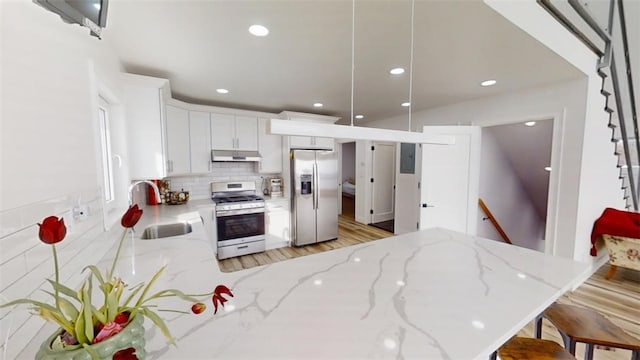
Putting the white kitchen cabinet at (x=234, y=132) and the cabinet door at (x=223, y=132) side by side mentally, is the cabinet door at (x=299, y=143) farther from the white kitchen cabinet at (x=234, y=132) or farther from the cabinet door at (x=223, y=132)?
the cabinet door at (x=223, y=132)

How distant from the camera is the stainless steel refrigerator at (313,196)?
3.95 metres

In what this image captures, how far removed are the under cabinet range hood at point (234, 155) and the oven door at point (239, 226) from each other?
789mm

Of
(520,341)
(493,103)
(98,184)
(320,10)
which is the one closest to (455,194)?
(493,103)

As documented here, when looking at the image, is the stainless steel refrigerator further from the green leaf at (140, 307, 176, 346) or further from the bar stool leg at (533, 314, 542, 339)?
the green leaf at (140, 307, 176, 346)

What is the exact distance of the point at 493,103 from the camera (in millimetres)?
3285

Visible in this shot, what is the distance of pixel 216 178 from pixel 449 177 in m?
3.41

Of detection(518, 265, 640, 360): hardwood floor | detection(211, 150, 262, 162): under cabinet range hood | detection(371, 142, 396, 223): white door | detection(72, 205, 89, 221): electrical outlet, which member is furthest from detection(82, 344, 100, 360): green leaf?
detection(371, 142, 396, 223): white door

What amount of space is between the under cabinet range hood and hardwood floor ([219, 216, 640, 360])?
1.45m

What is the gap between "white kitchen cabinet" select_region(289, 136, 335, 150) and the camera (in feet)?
13.4

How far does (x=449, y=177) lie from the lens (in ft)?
10.5

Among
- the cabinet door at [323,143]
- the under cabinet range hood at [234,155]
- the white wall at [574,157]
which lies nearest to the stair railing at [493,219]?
the white wall at [574,157]

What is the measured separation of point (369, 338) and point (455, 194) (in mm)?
2931

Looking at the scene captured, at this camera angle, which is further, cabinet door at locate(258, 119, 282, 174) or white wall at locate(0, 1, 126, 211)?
cabinet door at locate(258, 119, 282, 174)

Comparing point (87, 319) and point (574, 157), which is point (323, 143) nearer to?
point (574, 157)
